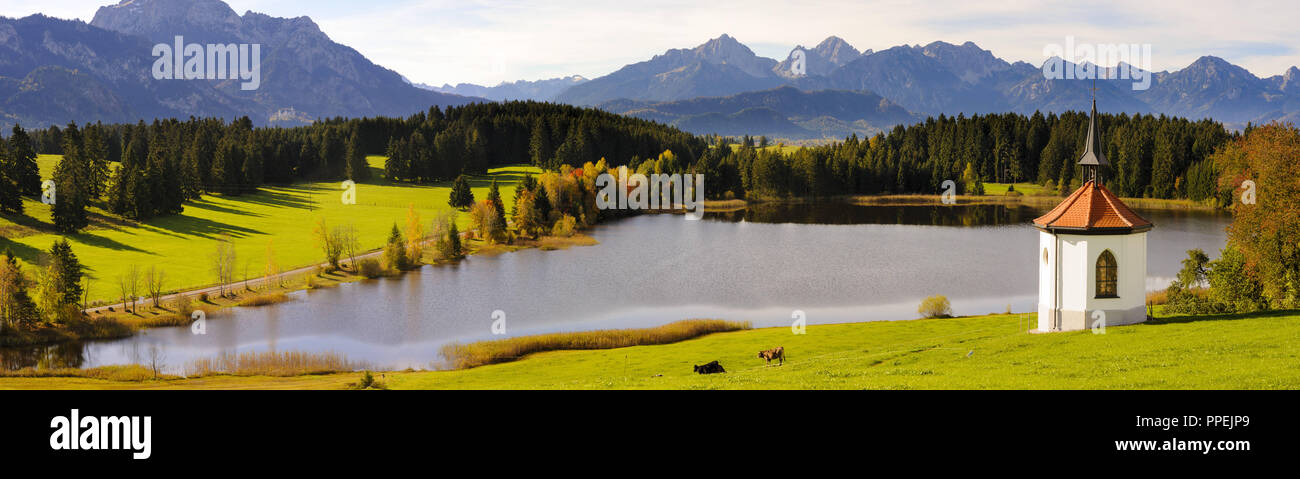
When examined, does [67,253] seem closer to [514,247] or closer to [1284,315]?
[514,247]

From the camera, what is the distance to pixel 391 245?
84.6 meters

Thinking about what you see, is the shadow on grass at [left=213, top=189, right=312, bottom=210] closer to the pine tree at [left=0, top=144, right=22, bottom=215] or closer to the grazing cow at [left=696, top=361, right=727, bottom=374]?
the pine tree at [left=0, top=144, right=22, bottom=215]

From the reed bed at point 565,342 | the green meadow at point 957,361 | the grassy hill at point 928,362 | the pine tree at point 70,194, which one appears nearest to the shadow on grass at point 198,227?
the pine tree at point 70,194

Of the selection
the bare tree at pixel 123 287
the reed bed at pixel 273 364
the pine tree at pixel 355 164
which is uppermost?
the pine tree at pixel 355 164

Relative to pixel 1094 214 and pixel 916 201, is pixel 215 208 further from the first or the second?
pixel 916 201

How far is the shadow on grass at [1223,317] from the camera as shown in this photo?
113 feet

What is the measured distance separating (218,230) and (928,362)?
91655 millimetres

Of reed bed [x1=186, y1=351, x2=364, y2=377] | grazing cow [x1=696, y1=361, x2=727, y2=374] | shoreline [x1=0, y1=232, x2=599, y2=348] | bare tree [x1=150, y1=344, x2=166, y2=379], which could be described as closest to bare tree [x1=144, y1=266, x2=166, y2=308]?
shoreline [x1=0, y1=232, x2=599, y2=348]

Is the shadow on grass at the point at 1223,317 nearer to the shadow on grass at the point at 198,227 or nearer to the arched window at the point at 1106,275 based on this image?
the arched window at the point at 1106,275

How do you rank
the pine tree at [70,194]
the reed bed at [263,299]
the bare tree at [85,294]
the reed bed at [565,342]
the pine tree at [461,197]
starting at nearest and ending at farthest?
the reed bed at [565,342] < the bare tree at [85,294] < the reed bed at [263,299] < the pine tree at [70,194] < the pine tree at [461,197]

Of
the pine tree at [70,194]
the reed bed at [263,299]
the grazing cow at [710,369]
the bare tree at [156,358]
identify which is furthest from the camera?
the pine tree at [70,194]

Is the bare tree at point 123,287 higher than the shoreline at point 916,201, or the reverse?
the shoreline at point 916,201

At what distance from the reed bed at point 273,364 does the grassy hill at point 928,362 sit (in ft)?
7.12
